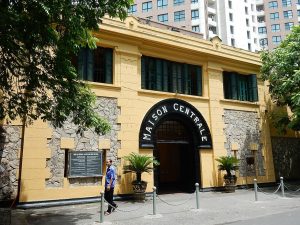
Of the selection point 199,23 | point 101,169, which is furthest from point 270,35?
point 101,169

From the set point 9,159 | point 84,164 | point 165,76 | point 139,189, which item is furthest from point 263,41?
point 9,159

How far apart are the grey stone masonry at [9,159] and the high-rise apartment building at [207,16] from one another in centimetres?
3924

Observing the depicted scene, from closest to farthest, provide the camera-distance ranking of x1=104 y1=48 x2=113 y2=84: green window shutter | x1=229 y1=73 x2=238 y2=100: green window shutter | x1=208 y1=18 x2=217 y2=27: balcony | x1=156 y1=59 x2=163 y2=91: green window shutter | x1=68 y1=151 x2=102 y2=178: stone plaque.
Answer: x1=68 y1=151 x2=102 y2=178: stone plaque, x1=104 y1=48 x2=113 y2=84: green window shutter, x1=156 y1=59 x2=163 y2=91: green window shutter, x1=229 y1=73 x2=238 y2=100: green window shutter, x1=208 y1=18 x2=217 y2=27: balcony

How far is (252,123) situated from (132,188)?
9225mm

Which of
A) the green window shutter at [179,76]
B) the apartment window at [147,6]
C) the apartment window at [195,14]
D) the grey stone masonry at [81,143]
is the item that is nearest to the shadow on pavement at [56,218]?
the grey stone masonry at [81,143]

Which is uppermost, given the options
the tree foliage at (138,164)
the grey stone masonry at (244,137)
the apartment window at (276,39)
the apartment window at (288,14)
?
the apartment window at (288,14)

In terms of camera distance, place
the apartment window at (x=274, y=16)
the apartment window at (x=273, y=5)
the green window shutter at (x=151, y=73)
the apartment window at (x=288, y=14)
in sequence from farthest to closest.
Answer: the apartment window at (x=273, y=5) → the apartment window at (x=274, y=16) → the apartment window at (x=288, y=14) → the green window shutter at (x=151, y=73)

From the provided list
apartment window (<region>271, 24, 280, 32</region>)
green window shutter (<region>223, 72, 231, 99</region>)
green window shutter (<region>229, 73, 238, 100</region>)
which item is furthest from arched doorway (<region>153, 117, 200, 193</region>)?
apartment window (<region>271, 24, 280, 32</region>)

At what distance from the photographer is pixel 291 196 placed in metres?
14.7

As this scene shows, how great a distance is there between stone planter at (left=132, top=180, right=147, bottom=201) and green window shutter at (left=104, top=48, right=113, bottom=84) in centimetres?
493

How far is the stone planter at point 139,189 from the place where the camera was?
1311 cm

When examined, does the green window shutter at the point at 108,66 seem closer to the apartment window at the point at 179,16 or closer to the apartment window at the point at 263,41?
the apartment window at the point at 179,16

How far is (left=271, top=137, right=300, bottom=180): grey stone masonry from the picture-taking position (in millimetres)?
19969

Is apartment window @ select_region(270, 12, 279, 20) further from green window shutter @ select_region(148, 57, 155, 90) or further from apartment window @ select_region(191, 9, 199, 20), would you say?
green window shutter @ select_region(148, 57, 155, 90)
